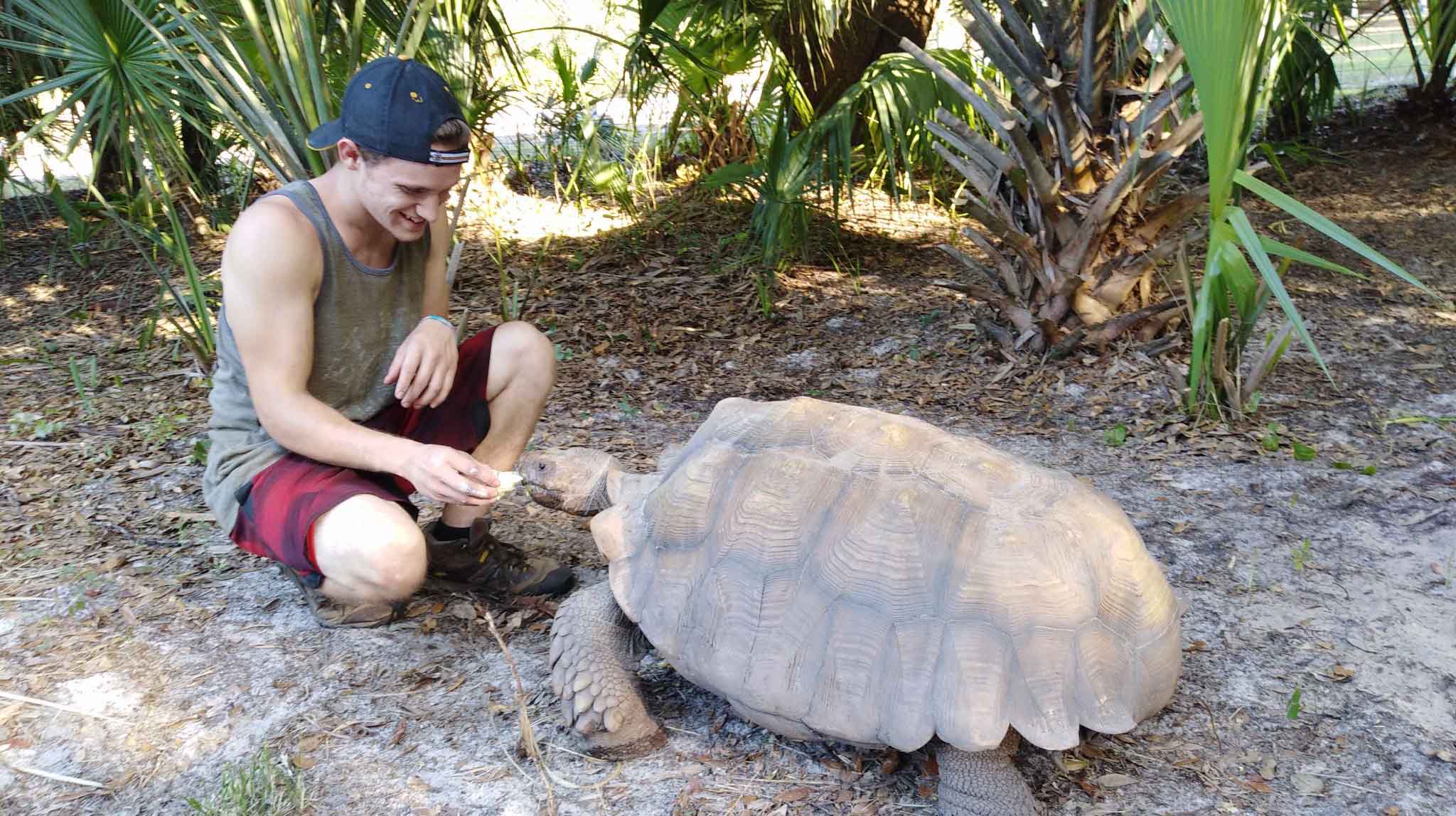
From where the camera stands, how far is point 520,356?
9.64 feet

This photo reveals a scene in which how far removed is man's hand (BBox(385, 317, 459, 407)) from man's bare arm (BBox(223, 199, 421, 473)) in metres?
0.20

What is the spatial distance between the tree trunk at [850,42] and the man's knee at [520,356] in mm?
3088

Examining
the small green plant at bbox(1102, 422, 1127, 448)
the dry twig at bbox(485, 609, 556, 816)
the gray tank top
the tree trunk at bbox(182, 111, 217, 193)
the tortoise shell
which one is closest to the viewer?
the tortoise shell

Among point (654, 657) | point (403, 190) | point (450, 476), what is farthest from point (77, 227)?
point (654, 657)

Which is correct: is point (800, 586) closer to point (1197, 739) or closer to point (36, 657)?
point (1197, 739)

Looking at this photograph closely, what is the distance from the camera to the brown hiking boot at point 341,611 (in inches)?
109

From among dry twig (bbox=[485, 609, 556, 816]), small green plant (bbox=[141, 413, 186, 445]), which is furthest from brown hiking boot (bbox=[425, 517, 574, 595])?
small green plant (bbox=[141, 413, 186, 445])

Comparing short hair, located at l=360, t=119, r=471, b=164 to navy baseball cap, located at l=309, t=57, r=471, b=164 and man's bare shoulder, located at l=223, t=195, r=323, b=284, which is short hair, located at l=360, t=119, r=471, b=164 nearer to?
navy baseball cap, located at l=309, t=57, r=471, b=164

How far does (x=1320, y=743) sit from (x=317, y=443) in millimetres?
2463

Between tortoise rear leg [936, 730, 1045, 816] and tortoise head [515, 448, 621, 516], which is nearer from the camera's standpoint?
tortoise rear leg [936, 730, 1045, 816]

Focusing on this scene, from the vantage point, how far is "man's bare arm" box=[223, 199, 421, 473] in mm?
2418

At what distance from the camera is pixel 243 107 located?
3.36 metres

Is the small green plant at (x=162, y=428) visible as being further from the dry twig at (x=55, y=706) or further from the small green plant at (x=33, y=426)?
the dry twig at (x=55, y=706)

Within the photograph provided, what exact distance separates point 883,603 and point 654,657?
83 cm
